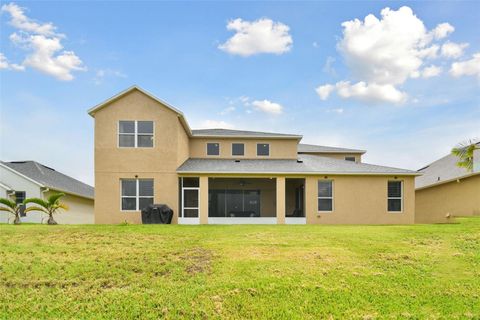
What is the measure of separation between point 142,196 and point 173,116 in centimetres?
A: 480

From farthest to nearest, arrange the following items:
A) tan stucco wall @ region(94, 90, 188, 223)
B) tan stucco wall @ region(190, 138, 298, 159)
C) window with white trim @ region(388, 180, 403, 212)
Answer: tan stucco wall @ region(190, 138, 298, 159) < window with white trim @ region(388, 180, 403, 212) < tan stucco wall @ region(94, 90, 188, 223)

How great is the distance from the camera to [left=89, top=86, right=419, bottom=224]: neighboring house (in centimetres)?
2145

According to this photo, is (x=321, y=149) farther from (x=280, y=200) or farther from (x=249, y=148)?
(x=280, y=200)

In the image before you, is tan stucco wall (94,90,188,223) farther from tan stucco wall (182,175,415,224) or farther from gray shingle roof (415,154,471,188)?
gray shingle roof (415,154,471,188)

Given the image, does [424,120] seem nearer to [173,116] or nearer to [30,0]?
[173,116]

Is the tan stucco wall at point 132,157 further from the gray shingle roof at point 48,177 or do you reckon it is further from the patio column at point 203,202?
the gray shingle roof at point 48,177

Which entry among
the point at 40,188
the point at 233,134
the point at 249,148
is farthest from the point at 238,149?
the point at 40,188

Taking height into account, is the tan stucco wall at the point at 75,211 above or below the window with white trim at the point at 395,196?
below

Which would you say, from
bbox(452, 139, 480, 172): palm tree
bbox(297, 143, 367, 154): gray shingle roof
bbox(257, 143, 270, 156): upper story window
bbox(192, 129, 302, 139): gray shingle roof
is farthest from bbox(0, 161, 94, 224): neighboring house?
bbox(452, 139, 480, 172): palm tree

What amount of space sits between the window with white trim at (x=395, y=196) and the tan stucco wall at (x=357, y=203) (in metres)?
0.28

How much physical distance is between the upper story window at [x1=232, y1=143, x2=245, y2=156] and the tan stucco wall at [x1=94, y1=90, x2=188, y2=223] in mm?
5533

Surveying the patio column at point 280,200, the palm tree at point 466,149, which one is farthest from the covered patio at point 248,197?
the palm tree at point 466,149

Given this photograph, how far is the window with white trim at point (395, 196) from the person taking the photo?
75.8 feet

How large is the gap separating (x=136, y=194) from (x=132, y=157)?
6.82 feet
